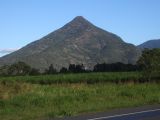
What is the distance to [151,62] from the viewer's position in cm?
4653

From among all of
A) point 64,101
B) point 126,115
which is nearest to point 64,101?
point 64,101

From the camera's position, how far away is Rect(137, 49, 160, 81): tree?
46562 mm

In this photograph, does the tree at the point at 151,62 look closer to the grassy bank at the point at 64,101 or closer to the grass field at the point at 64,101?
the grass field at the point at 64,101

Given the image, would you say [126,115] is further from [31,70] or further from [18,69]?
[31,70]

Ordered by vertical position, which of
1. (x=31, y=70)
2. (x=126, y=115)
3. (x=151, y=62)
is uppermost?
(x=31, y=70)

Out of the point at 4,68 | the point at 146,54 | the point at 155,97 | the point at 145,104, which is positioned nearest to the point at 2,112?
the point at 145,104

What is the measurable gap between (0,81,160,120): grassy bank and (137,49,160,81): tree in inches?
719

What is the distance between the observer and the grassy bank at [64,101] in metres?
18.7

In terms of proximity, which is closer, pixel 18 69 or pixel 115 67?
pixel 18 69

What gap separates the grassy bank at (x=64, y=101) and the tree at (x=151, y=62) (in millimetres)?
18264

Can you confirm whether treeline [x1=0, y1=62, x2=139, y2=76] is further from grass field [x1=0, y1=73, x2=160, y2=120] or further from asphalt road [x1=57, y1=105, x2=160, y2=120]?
asphalt road [x1=57, y1=105, x2=160, y2=120]

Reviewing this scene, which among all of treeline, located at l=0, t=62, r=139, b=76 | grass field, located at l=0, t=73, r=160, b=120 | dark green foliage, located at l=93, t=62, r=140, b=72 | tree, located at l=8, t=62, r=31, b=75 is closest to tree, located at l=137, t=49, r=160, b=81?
grass field, located at l=0, t=73, r=160, b=120

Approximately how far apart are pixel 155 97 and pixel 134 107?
4.26m

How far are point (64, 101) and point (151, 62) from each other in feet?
82.9
